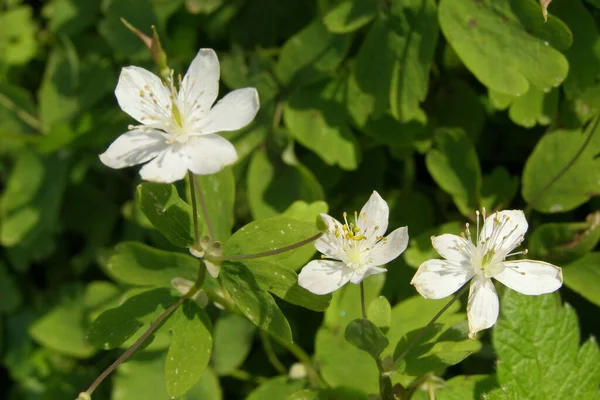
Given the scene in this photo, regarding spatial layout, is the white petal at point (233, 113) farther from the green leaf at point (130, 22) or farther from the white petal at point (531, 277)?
the green leaf at point (130, 22)

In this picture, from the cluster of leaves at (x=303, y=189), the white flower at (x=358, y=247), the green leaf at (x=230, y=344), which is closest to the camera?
the white flower at (x=358, y=247)

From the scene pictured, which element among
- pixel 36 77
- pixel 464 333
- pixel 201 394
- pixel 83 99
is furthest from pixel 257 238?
pixel 36 77

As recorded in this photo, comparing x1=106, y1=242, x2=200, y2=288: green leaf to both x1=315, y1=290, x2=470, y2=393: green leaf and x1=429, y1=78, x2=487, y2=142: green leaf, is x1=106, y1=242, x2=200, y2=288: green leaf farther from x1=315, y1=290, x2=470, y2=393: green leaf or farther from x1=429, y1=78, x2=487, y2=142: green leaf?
x1=429, y1=78, x2=487, y2=142: green leaf

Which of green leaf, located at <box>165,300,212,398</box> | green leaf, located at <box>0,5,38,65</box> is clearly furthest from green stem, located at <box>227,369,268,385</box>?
green leaf, located at <box>0,5,38,65</box>

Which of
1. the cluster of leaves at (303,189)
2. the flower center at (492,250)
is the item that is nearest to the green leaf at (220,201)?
the cluster of leaves at (303,189)

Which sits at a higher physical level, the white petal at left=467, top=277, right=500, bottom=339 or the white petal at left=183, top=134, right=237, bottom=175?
the white petal at left=183, top=134, right=237, bottom=175

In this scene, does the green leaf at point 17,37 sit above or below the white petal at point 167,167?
below
